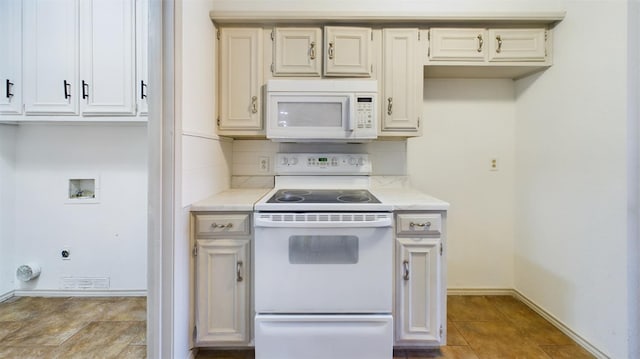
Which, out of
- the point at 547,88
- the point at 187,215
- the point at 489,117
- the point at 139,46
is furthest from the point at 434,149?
the point at 139,46

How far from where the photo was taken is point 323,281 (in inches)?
61.7

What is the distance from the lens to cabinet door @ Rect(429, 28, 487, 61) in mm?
2008

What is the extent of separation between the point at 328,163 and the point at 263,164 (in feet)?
1.65

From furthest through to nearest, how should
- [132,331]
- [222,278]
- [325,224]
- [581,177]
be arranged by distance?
1. [132,331]
2. [581,177]
3. [222,278]
4. [325,224]

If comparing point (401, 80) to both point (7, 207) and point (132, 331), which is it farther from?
point (7, 207)

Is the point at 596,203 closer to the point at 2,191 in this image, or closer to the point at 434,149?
the point at 434,149

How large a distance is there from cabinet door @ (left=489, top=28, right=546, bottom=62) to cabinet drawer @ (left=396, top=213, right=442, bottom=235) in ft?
4.15

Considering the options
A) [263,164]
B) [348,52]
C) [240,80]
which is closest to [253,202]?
[263,164]

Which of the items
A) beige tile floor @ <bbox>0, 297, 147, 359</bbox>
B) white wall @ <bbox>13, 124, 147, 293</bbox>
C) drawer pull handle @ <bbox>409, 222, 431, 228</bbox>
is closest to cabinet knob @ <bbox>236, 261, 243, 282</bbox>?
beige tile floor @ <bbox>0, 297, 147, 359</bbox>

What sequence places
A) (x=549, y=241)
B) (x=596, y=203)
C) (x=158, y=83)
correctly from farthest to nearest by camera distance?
(x=549, y=241) < (x=596, y=203) < (x=158, y=83)

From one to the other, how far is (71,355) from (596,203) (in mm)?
3104

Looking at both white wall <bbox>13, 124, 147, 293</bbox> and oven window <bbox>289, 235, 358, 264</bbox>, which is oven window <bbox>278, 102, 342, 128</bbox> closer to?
oven window <bbox>289, 235, 358, 264</bbox>

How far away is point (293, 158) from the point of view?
89.0 inches

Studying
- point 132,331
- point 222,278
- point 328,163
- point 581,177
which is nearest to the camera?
point 222,278
